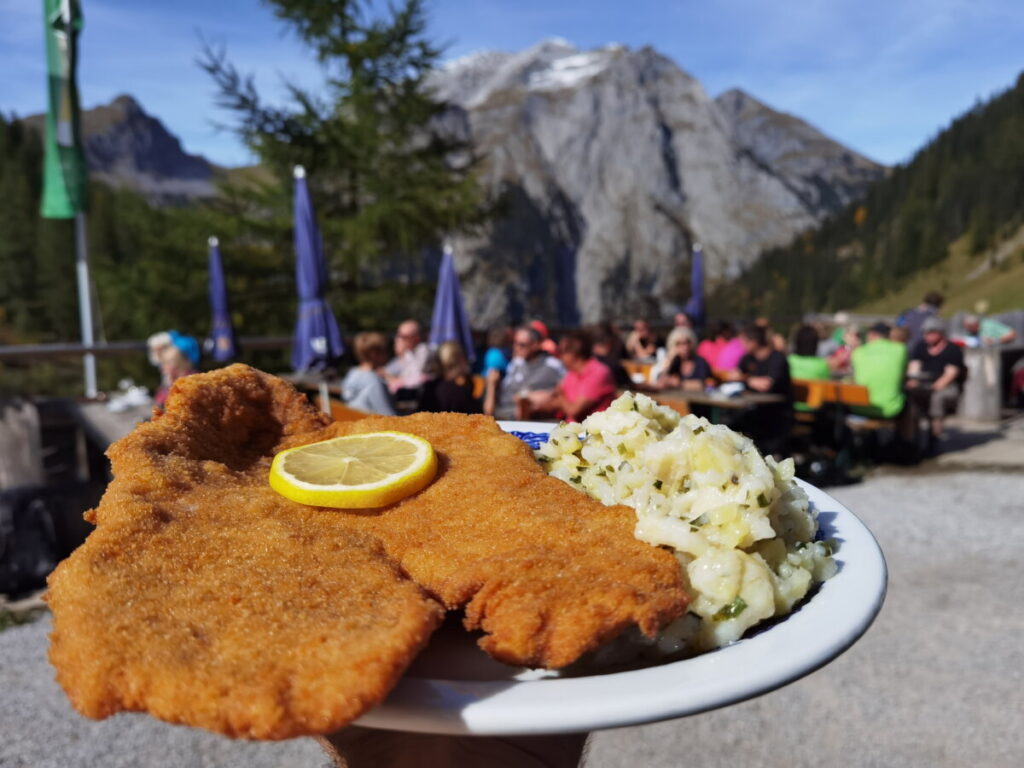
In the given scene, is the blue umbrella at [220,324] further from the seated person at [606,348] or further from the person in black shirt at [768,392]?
the person in black shirt at [768,392]

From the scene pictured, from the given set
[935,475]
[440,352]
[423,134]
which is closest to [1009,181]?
[423,134]

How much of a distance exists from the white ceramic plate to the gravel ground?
262 centimetres

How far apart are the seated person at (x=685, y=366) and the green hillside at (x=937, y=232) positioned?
40079mm

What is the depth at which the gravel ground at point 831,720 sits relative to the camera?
135 inches

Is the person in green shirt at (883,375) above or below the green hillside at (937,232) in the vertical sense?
below

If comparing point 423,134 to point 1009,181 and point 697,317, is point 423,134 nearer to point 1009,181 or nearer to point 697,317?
point 697,317

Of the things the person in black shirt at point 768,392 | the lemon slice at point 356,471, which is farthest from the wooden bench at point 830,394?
the lemon slice at point 356,471

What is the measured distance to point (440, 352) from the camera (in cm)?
613

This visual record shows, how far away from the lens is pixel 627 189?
58312mm

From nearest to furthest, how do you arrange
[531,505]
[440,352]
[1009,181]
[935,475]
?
[531,505] < [440,352] < [935,475] < [1009,181]

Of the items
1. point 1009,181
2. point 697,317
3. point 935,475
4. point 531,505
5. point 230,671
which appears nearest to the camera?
point 230,671

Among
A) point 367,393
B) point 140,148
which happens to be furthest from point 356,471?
point 140,148

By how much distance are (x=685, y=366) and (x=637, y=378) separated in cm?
138

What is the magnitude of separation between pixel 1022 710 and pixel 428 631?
3.89m
